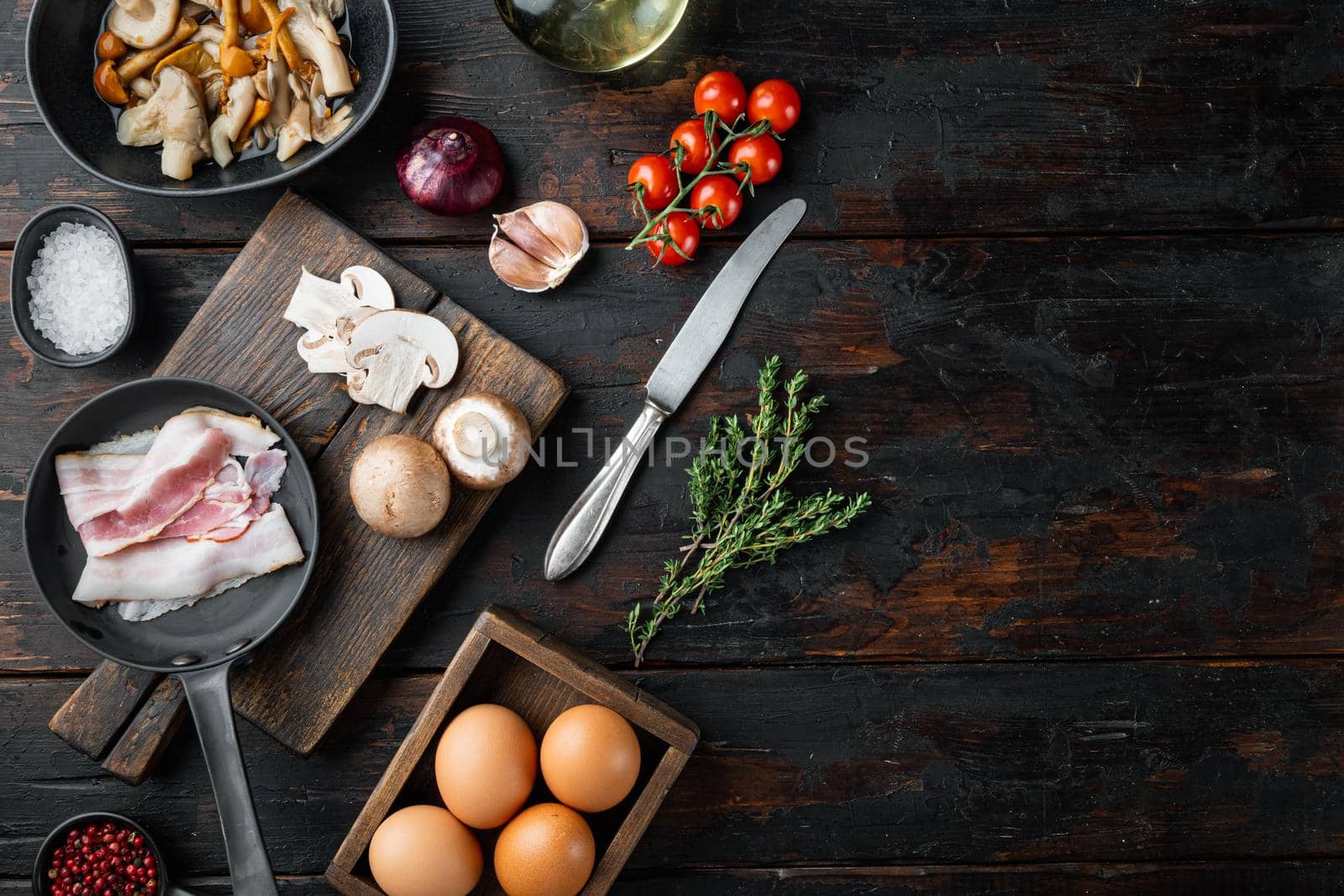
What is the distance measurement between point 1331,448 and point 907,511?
2.45 feet

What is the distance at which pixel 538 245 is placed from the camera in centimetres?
138

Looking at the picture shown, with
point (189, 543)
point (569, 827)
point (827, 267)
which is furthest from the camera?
point (827, 267)

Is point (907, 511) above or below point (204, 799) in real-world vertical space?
above

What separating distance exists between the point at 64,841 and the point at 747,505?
1198 millimetres

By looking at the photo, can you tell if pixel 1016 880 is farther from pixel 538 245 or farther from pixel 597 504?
pixel 538 245

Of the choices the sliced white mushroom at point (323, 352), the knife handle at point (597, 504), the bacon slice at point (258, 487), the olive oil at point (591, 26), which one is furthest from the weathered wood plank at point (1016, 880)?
the olive oil at point (591, 26)

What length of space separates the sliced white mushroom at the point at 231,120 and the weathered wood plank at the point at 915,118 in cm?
10

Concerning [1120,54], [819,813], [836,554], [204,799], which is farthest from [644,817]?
[1120,54]

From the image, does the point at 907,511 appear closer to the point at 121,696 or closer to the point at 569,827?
the point at 569,827

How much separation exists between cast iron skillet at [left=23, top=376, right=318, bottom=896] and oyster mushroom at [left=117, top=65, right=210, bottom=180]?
0.34 metres

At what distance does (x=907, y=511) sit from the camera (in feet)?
4.73

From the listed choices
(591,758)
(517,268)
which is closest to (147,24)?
(517,268)

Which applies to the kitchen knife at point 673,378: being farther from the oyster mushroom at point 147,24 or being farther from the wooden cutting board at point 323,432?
the oyster mushroom at point 147,24

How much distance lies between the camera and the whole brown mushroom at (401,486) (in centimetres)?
124
